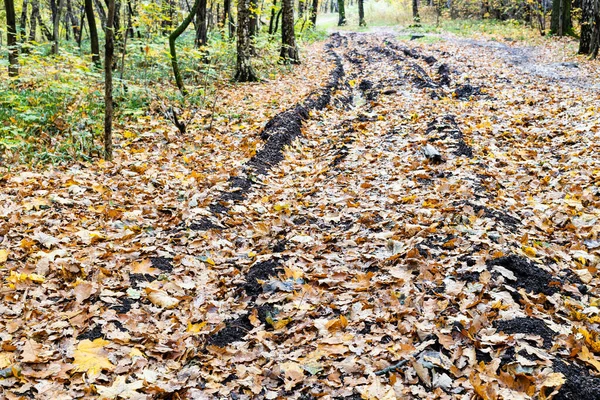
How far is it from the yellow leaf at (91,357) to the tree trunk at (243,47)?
10762 millimetres

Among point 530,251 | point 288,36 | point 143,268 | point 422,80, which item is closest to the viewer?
point 530,251

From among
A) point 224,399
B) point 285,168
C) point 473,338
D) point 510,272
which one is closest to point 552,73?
point 285,168

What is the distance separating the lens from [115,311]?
12.6 ft

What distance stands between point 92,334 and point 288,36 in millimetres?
15172

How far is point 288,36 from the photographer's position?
1664 centimetres

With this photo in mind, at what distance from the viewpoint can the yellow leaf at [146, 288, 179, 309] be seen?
4.03 metres

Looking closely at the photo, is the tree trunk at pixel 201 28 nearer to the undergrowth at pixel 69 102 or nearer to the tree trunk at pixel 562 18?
the undergrowth at pixel 69 102

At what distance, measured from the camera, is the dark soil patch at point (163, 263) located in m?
4.58

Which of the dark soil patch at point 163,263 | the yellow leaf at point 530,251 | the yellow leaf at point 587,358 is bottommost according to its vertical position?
the yellow leaf at point 587,358

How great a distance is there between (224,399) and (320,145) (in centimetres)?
637

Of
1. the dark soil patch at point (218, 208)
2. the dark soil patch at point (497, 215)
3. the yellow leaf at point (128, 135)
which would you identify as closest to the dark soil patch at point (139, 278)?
the dark soil patch at point (218, 208)

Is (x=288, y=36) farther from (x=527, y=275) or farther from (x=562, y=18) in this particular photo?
(x=527, y=275)

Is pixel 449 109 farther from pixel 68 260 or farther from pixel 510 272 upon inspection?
pixel 68 260

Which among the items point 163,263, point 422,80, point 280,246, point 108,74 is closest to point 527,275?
point 280,246
